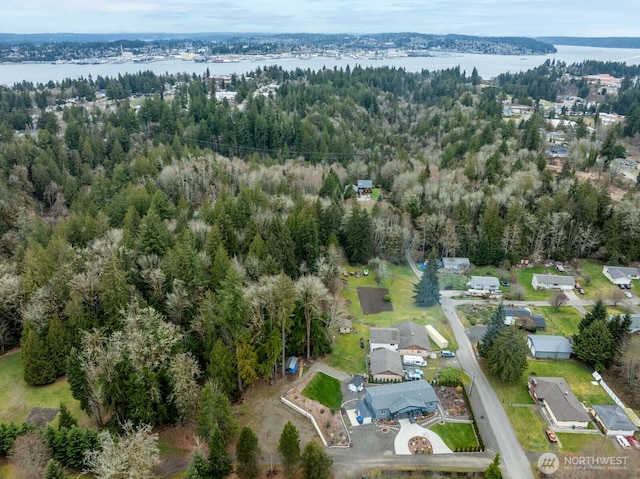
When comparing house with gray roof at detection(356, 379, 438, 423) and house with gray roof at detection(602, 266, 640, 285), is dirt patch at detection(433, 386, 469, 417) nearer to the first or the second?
house with gray roof at detection(356, 379, 438, 423)

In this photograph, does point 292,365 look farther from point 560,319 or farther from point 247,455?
point 560,319

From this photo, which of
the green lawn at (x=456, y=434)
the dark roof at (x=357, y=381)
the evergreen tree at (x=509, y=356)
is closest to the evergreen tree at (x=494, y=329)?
the evergreen tree at (x=509, y=356)

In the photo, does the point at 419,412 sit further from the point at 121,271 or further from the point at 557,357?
the point at 121,271

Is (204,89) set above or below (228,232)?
above

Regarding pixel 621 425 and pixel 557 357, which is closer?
pixel 621 425

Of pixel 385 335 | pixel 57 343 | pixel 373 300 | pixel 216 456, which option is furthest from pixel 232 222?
pixel 216 456

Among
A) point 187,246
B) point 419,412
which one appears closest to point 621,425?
point 419,412
